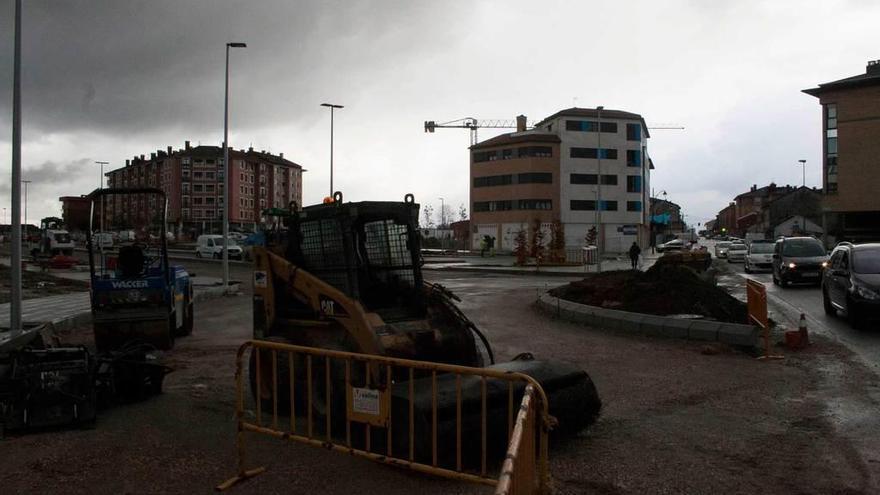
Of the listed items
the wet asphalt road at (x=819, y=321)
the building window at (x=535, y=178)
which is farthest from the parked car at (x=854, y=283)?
the building window at (x=535, y=178)

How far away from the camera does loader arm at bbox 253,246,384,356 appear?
19.2 feet

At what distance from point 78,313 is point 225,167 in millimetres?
9729

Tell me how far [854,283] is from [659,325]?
3686mm

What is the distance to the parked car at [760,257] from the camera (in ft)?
103

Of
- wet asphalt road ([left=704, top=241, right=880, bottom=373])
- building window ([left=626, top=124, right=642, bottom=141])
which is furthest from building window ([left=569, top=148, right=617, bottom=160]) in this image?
wet asphalt road ([left=704, top=241, right=880, bottom=373])

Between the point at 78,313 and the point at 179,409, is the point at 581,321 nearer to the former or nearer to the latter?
the point at 179,409

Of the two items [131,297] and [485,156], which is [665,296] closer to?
[131,297]

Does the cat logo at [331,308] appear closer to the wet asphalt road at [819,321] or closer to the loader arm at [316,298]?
the loader arm at [316,298]

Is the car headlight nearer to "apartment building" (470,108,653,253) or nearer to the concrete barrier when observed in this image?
the concrete barrier

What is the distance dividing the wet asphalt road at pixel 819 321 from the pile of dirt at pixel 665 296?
1.31 m

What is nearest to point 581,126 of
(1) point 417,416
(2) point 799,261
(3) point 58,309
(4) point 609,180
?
(4) point 609,180

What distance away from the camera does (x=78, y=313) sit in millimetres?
14922

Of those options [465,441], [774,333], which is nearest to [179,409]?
[465,441]

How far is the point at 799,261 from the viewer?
21.2 metres
